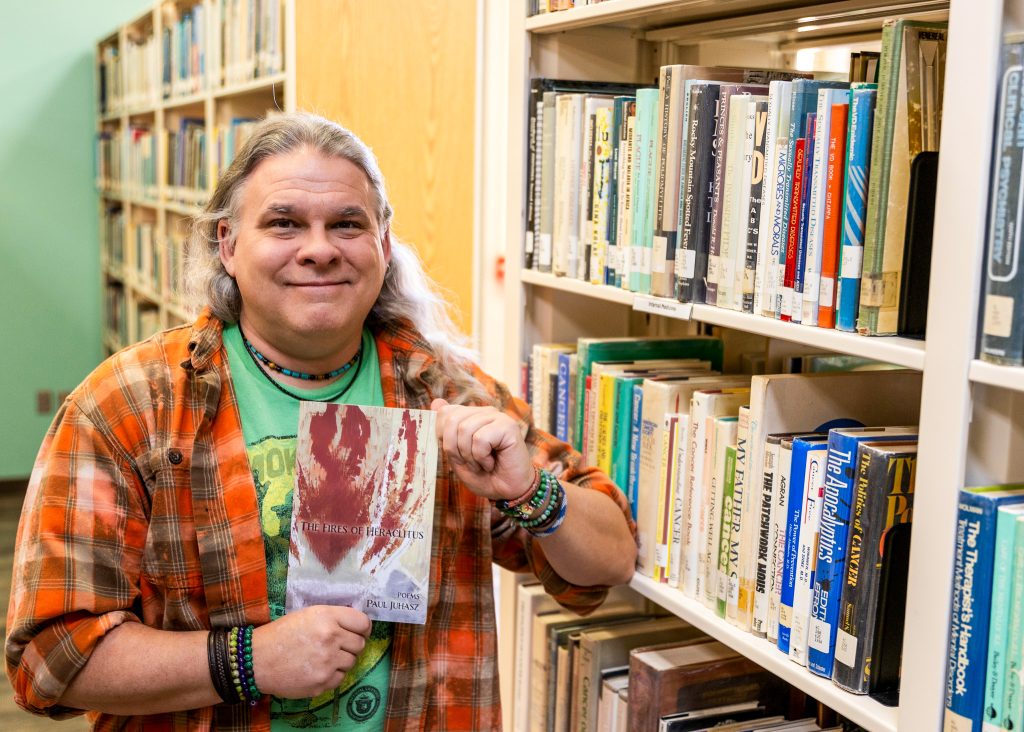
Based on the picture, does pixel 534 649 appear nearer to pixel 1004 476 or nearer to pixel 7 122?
pixel 1004 476

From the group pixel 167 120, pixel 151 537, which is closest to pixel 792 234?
pixel 151 537

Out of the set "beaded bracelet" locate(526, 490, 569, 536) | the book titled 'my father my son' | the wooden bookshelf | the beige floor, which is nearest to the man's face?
the book titled 'my father my son'

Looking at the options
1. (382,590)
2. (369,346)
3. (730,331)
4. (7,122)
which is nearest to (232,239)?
(369,346)

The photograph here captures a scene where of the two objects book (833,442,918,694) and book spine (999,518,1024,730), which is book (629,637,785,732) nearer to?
book (833,442,918,694)

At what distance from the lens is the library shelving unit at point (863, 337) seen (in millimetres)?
950

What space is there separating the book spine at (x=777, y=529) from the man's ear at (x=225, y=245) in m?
0.77

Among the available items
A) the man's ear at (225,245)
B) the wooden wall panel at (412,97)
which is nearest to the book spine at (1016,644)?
the man's ear at (225,245)

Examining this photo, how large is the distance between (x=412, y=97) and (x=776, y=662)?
185 centimetres

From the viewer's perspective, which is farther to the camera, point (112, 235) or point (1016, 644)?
point (112, 235)

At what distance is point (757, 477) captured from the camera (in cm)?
127

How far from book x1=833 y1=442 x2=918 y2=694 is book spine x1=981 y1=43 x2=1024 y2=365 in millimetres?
177

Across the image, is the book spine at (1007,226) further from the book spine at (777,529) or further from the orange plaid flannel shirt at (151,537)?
the orange plaid flannel shirt at (151,537)

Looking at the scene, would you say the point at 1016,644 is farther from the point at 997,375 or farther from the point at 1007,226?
the point at 1007,226

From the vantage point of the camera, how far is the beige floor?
2.98 meters
